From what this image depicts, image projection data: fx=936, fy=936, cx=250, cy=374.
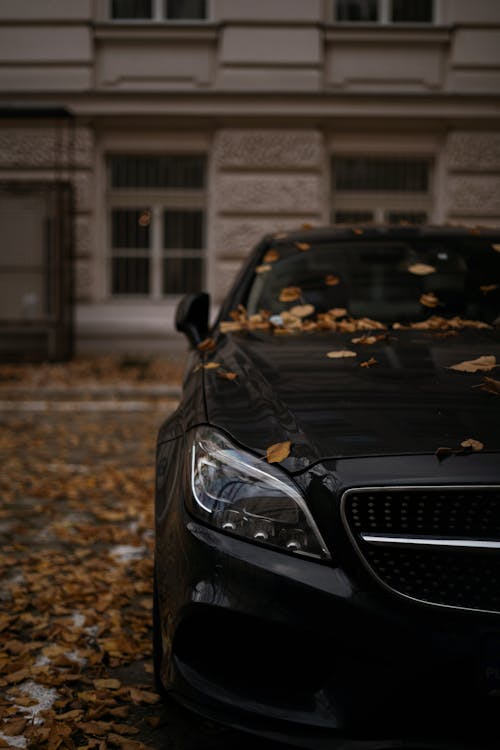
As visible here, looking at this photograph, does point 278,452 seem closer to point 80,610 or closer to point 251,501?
point 251,501

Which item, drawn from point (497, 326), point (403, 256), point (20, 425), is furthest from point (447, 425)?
point (20, 425)

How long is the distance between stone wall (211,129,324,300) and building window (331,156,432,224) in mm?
568

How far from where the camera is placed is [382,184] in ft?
45.4

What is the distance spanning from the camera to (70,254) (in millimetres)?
13234

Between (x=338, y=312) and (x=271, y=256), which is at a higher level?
(x=271, y=256)

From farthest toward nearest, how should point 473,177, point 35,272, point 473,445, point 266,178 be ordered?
point 473,177, point 266,178, point 35,272, point 473,445

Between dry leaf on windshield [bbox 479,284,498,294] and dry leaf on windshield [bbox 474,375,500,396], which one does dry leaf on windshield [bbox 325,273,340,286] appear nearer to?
dry leaf on windshield [bbox 479,284,498,294]

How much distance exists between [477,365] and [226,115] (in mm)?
11257

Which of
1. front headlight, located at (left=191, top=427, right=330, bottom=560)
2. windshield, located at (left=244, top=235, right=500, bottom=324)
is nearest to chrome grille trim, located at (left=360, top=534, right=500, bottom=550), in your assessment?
front headlight, located at (left=191, top=427, right=330, bottom=560)

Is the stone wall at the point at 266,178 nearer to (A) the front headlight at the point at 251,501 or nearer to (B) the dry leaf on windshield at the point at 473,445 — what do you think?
(A) the front headlight at the point at 251,501

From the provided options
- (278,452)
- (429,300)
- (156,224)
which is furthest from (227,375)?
(156,224)

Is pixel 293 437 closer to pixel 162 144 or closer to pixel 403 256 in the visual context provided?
pixel 403 256

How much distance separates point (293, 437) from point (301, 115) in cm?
1171

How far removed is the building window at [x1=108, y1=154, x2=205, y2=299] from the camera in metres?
13.7
